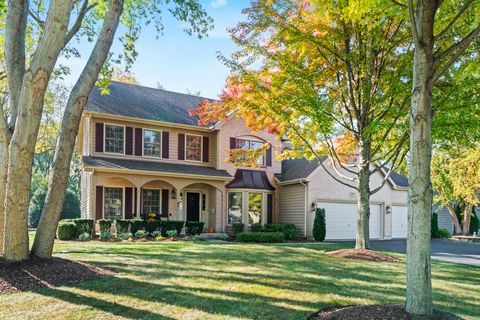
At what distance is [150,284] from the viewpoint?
6379 mm

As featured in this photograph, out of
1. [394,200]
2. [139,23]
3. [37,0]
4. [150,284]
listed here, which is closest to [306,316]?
[150,284]

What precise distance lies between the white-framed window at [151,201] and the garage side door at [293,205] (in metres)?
6.99

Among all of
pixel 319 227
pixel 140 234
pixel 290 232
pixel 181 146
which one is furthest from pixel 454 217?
pixel 140 234

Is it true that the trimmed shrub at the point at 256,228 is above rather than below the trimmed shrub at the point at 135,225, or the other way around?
below

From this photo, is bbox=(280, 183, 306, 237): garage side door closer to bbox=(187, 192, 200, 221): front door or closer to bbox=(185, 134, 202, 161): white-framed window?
bbox=(187, 192, 200, 221): front door

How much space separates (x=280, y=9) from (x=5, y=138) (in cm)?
809

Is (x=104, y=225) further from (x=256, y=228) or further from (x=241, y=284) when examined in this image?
(x=241, y=284)

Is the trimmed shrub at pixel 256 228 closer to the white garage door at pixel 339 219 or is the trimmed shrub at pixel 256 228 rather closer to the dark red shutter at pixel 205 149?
the white garage door at pixel 339 219

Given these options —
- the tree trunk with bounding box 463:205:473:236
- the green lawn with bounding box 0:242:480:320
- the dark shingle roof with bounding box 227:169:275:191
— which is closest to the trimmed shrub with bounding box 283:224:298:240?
the dark shingle roof with bounding box 227:169:275:191

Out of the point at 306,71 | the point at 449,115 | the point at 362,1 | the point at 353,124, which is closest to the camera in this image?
the point at 362,1

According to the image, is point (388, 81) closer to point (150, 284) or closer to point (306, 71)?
point (306, 71)

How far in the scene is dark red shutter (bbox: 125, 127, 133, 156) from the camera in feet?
59.9

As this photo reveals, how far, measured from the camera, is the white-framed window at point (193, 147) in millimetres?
A: 20172

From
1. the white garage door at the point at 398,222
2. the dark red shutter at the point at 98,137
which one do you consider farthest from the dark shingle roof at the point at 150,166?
the white garage door at the point at 398,222
